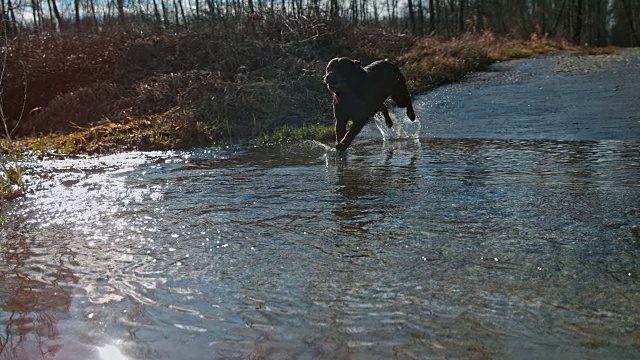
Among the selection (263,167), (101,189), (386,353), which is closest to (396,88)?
(263,167)

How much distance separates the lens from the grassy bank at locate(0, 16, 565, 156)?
9.32 metres

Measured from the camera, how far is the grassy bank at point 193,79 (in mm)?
9320

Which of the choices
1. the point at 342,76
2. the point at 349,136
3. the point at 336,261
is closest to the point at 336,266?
the point at 336,261

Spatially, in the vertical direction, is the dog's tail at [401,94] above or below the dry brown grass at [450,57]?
below

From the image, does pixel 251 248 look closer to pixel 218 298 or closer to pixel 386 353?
pixel 218 298

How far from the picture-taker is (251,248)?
314 centimetres

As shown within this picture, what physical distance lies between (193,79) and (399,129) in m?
5.16

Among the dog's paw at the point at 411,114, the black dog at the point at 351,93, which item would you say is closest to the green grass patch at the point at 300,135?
the dog's paw at the point at 411,114

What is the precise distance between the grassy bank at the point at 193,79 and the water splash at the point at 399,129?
0.94 meters

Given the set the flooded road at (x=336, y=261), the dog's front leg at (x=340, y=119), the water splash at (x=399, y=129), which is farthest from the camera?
the water splash at (x=399, y=129)

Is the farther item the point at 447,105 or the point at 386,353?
the point at 447,105

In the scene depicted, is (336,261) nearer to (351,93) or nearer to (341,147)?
(341,147)

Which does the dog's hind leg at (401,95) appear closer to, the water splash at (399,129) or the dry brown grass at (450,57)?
the water splash at (399,129)

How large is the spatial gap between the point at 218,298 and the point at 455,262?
1112 millimetres
